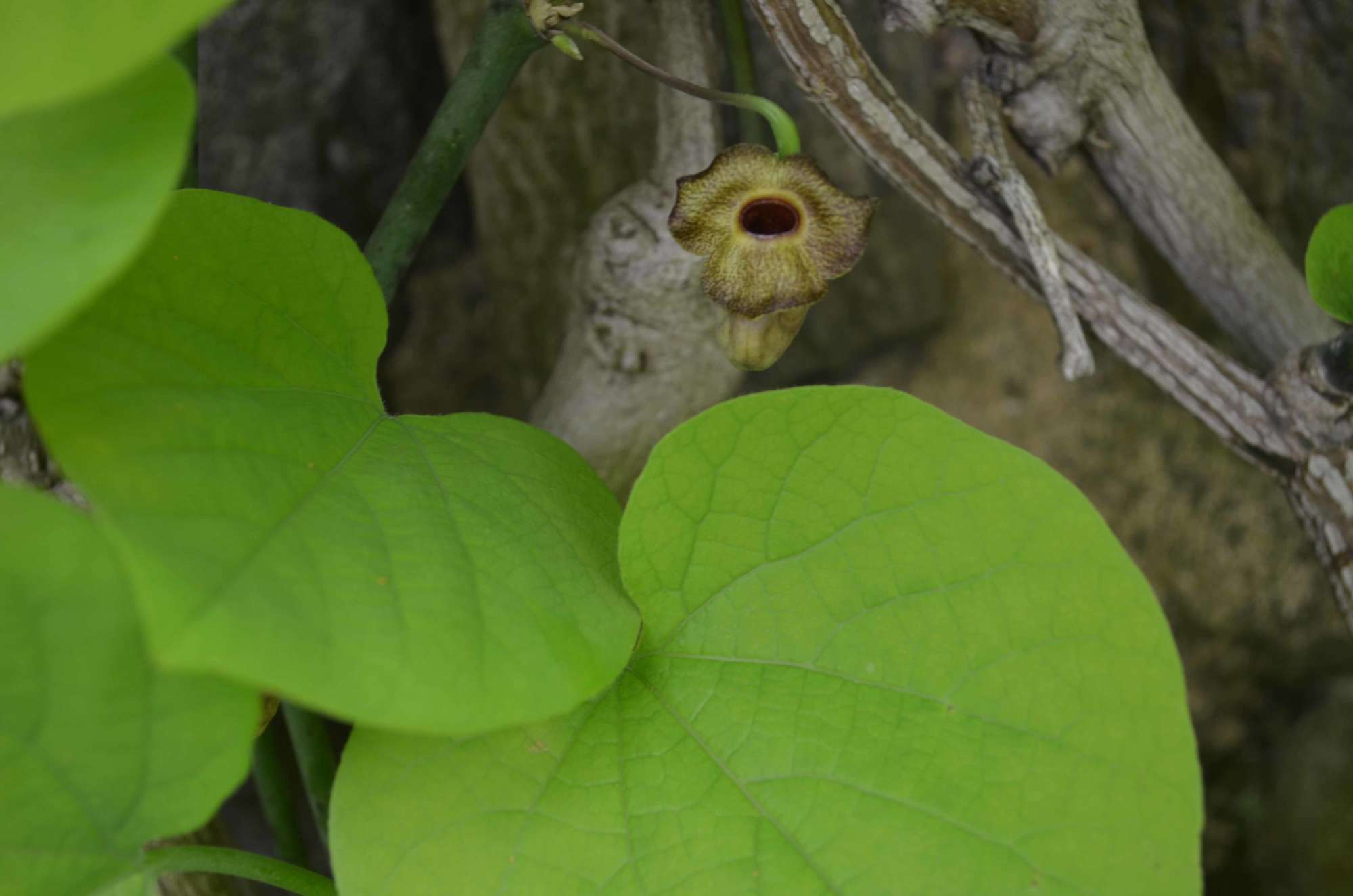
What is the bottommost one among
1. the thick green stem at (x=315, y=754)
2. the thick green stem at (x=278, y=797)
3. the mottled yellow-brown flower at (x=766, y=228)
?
the thick green stem at (x=278, y=797)

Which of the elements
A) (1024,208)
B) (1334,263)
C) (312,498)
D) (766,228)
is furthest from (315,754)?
(1334,263)

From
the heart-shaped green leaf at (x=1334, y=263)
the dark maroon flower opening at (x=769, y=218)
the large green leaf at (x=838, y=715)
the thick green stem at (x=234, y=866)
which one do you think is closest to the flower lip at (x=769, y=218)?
the dark maroon flower opening at (x=769, y=218)

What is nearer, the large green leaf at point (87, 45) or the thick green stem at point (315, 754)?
the large green leaf at point (87, 45)

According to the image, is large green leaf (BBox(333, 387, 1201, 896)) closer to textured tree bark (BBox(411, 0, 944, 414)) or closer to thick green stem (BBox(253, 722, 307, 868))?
thick green stem (BBox(253, 722, 307, 868))

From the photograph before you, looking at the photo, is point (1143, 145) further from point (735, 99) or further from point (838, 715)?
point (838, 715)

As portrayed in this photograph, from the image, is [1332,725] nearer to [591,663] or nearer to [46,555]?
[591,663]

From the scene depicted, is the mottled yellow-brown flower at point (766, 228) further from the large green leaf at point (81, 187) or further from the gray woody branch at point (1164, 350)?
the large green leaf at point (81, 187)

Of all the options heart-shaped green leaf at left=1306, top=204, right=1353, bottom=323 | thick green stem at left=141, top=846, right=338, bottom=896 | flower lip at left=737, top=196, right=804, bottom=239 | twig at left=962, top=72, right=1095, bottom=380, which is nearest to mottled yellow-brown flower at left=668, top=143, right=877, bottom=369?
flower lip at left=737, top=196, right=804, bottom=239
